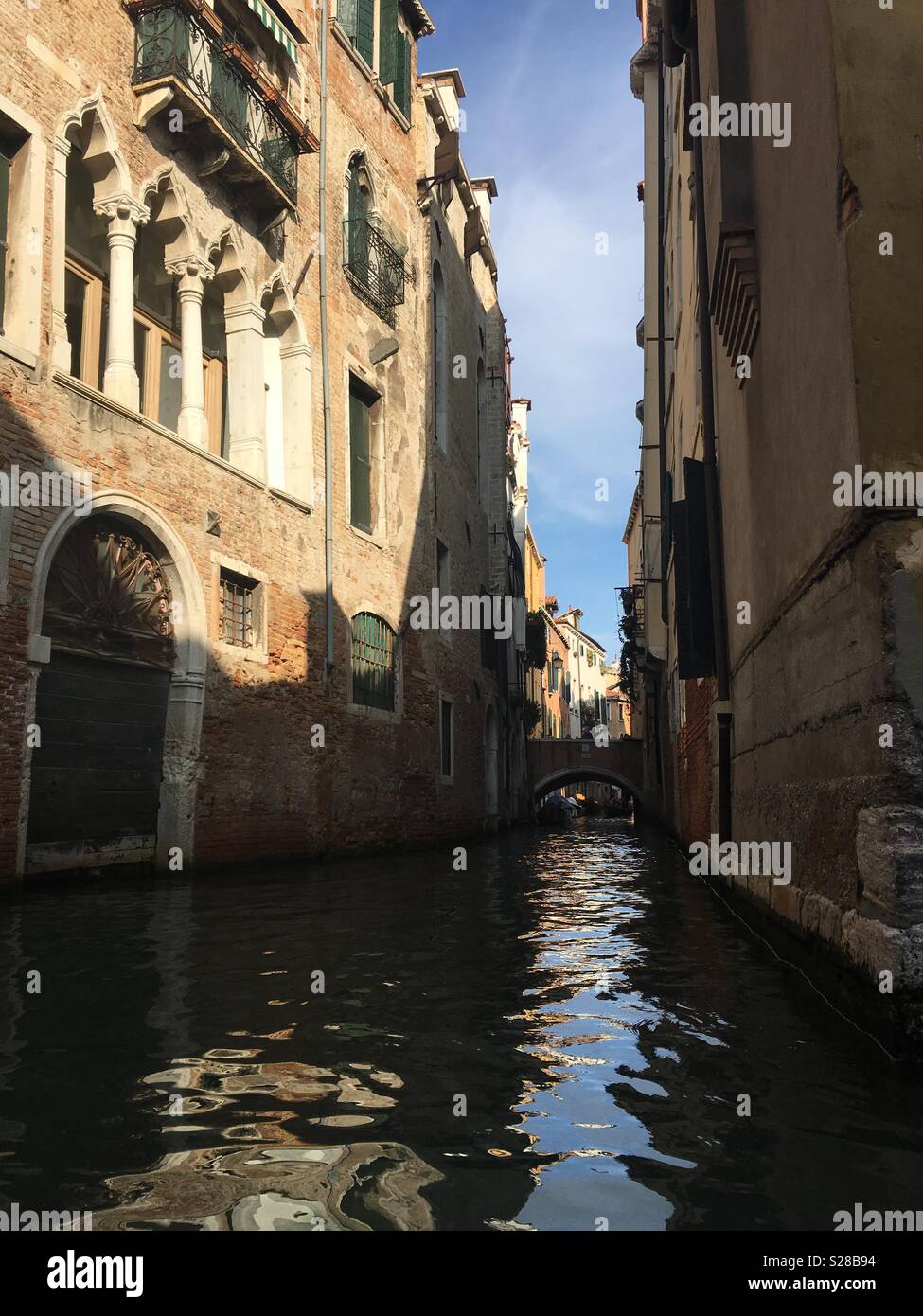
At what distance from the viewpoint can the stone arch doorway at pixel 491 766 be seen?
71.4ft

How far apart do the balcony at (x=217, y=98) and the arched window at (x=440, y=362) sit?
6.13 meters

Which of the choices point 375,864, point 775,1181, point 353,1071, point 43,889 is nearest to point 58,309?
point 43,889

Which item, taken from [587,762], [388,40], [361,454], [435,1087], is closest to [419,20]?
[388,40]

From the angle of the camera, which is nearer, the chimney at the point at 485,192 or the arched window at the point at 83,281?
the arched window at the point at 83,281

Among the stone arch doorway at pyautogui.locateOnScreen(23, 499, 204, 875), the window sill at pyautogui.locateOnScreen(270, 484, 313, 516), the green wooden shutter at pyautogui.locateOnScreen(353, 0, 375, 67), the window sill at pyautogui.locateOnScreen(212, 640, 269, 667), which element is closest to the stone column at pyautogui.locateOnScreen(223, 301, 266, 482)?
the window sill at pyautogui.locateOnScreen(270, 484, 313, 516)

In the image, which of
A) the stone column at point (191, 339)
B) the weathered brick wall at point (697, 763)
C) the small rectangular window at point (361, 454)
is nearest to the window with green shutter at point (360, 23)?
the small rectangular window at point (361, 454)

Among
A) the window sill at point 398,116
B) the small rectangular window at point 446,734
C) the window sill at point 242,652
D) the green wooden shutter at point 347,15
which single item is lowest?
the small rectangular window at point 446,734

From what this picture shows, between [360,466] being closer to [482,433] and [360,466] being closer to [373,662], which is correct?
[373,662]

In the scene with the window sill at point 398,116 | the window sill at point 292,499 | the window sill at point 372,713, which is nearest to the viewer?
the window sill at point 292,499

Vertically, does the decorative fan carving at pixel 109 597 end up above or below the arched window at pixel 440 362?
below

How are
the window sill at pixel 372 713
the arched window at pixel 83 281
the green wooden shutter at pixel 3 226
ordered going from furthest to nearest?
the window sill at pixel 372 713
the arched window at pixel 83 281
the green wooden shutter at pixel 3 226

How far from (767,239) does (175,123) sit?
711 cm

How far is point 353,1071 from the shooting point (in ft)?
9.28

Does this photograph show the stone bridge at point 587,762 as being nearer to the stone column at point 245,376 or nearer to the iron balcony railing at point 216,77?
the stone column at point 245,376
